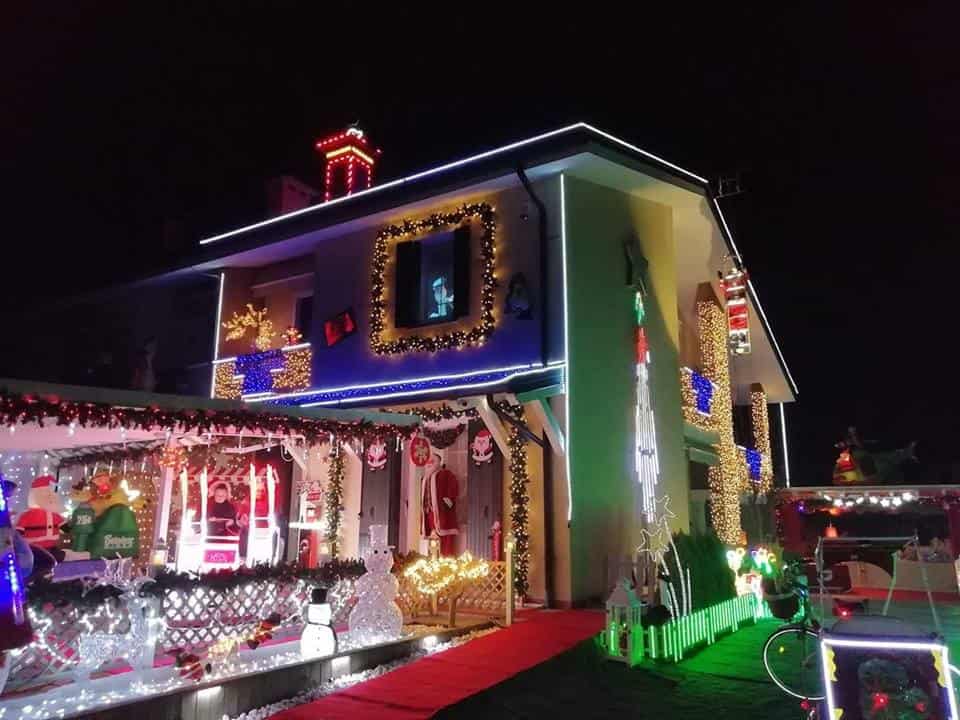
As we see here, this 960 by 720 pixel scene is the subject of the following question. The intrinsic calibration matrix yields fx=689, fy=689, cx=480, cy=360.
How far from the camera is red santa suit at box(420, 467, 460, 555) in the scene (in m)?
11.9

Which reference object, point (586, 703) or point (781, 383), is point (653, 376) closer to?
point (586, 703)

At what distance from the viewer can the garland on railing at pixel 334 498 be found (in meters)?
13.1

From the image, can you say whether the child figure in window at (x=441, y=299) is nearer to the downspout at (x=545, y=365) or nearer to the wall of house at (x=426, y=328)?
the wall of house at (x=426, y=328)

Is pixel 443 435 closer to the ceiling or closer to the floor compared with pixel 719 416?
closer to the floor

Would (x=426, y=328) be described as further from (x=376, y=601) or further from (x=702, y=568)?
(x=702, y=568)

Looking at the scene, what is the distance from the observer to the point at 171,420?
26.3ft

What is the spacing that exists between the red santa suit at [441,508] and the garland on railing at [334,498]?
1967 mm

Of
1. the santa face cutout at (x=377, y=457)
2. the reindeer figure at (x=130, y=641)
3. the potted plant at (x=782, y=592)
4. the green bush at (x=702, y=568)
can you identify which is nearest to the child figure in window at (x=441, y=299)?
the santa face cutout at (x=377, y=457)

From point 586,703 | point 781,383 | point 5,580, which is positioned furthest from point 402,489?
point 781,383

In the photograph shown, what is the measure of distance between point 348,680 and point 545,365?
5.70 m

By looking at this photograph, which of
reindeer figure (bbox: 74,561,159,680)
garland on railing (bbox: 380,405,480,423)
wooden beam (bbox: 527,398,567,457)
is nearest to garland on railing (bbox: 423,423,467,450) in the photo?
garland on railing (bbox: 380,405,480,423)

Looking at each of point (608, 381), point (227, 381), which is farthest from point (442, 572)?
point (227, 381)

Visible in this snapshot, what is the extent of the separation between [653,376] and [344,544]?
684 cm

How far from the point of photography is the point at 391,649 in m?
8.21
